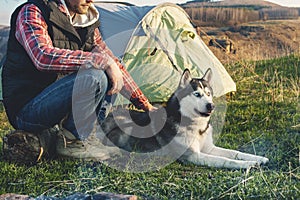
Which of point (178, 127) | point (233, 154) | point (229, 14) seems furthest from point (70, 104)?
point (229, 14)

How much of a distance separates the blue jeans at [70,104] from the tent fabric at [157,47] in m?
2.09

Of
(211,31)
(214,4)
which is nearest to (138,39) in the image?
(214,4)

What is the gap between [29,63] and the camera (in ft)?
11.5

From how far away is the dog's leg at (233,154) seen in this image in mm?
3715

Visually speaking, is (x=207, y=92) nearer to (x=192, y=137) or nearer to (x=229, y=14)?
(x=192, y=137)

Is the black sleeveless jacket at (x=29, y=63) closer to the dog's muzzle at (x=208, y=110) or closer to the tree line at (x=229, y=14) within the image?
the dog's muzzle at (x=208, y=110)

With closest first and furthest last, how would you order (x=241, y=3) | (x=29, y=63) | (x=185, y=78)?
1. (x=29, y=63)
2. (x=185, y=78)
3. (x=241, y=3)

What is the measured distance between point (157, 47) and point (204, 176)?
295 cm

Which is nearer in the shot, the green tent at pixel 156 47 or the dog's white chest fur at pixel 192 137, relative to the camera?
the dog's white chest fur at pixel 192 137

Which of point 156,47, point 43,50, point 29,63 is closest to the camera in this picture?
point 43,50

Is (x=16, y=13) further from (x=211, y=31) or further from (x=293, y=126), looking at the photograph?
(x=211, y=31)

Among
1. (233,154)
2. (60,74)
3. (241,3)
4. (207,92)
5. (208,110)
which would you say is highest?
(60,74)

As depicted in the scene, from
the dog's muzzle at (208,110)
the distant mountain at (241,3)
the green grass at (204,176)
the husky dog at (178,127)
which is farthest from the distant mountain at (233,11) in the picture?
the dog's muzzle at (208,110)

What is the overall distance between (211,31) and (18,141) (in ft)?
48.7
